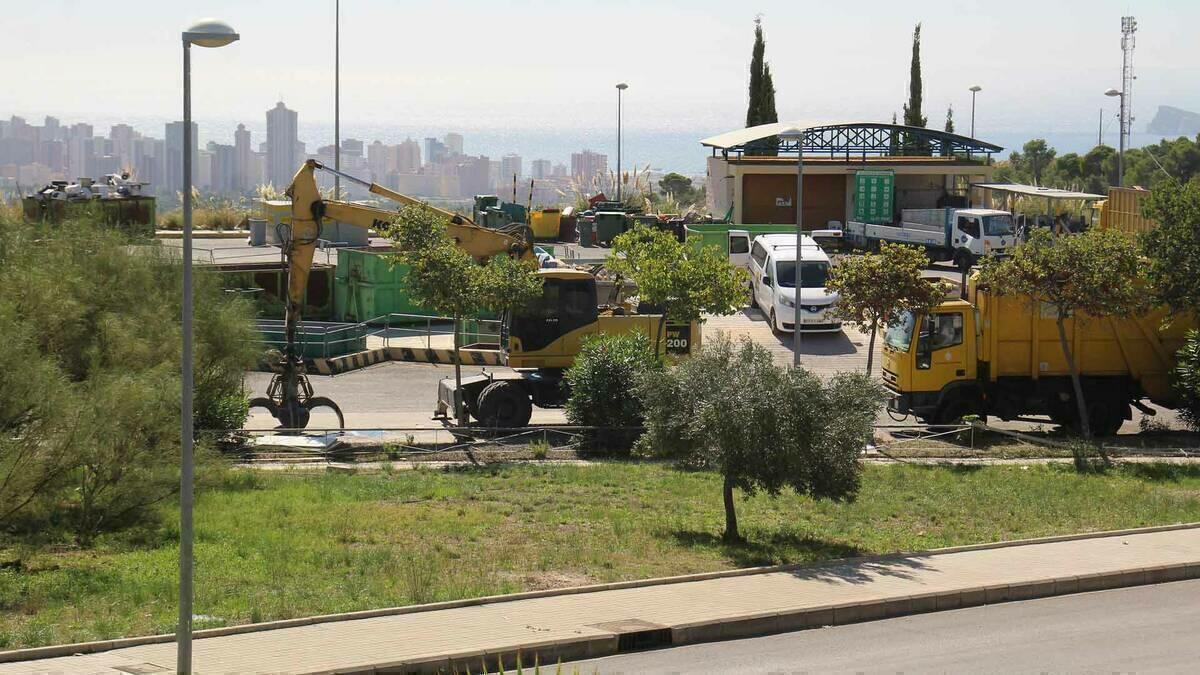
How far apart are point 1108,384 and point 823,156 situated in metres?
32.9

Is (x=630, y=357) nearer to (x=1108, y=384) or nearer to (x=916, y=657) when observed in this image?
(x=1108, y=384)

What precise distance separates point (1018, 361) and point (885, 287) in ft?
10.1

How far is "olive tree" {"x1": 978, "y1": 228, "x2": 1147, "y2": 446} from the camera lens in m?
25.1

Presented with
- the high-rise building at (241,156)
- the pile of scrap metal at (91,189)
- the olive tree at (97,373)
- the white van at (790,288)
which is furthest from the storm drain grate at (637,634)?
the high-rise building at (241,156)

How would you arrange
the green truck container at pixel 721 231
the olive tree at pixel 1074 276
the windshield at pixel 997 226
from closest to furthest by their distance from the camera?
1. the olive tree at pixel 1074 276
2. the green truck container at pixel 721 231
3. the windshield at pixel 997 226

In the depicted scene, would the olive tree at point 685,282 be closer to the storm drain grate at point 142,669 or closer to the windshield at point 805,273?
the windshield at point 805,273

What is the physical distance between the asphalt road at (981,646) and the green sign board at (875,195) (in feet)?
134

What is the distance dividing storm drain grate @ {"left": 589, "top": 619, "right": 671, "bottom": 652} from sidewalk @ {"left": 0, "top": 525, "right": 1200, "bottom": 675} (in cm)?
1

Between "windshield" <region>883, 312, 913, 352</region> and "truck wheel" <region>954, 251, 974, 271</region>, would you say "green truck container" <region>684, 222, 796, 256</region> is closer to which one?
"truck wheel" <region>954, 251, 974, 271</region>

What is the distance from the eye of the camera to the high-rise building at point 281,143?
13562 cm

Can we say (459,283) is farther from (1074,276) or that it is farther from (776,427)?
(1074,276)

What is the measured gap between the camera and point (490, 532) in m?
18.5

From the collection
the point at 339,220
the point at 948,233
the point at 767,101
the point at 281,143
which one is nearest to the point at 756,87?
the point at 767,101

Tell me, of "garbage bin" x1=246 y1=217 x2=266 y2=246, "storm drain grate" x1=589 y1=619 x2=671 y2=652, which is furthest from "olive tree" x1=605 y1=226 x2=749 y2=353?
"garbage bin" x1=246 y1=217 x2=266 y2=246
